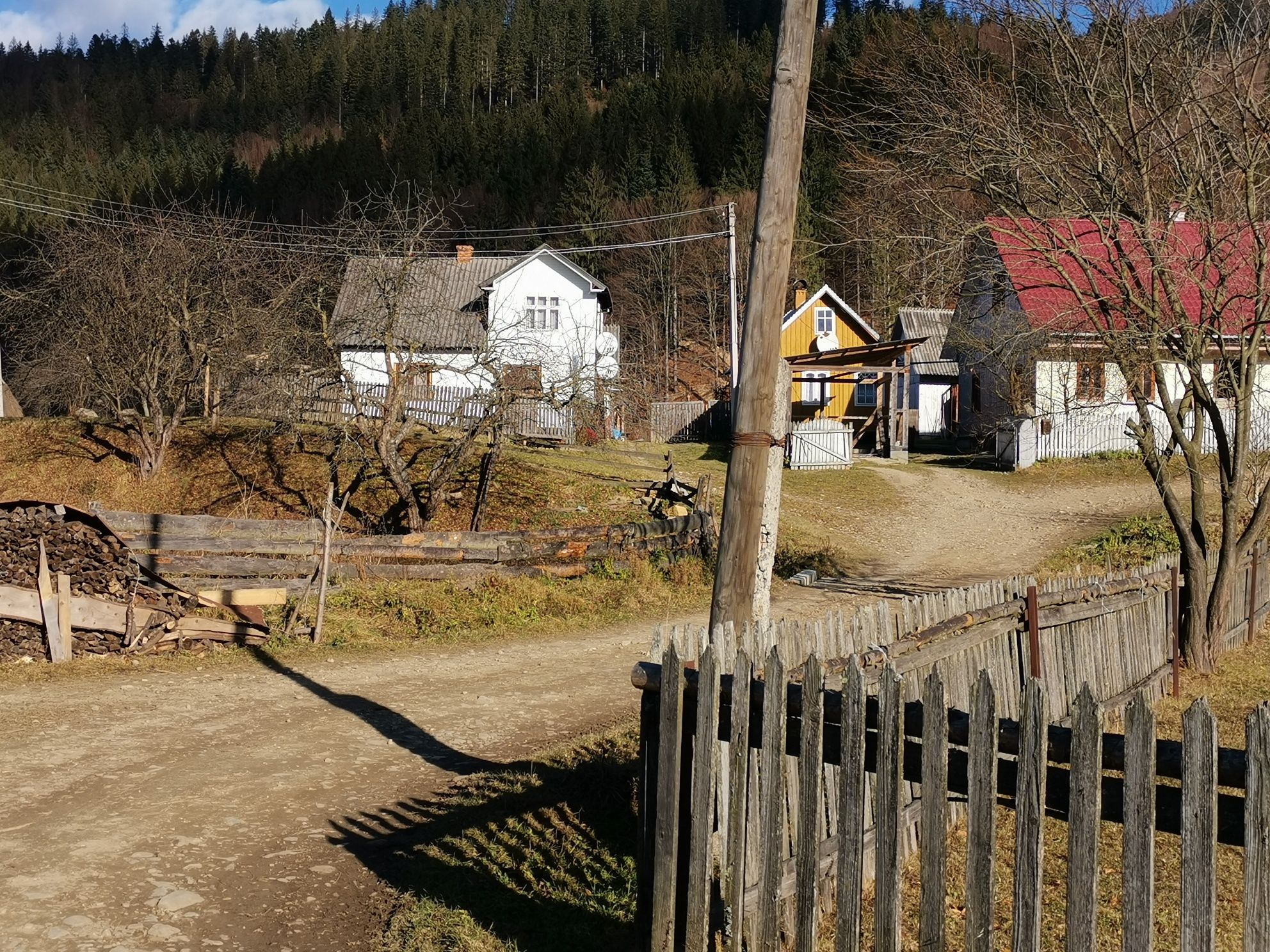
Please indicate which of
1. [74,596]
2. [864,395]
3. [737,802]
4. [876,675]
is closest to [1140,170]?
[876,675]

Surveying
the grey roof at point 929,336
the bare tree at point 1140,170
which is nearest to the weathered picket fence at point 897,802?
the bare tree at point 1140,170

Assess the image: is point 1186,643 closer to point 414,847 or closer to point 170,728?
point 414,847

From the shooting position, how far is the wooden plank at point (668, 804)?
15.8 ft

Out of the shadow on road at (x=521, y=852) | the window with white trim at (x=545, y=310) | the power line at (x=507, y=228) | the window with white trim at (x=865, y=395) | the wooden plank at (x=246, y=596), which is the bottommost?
the shadow on road at (x=521, y=852)

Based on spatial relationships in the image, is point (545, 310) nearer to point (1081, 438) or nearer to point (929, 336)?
point (929, 336)

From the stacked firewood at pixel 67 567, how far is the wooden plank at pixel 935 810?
1071 cm

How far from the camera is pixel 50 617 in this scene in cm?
1211

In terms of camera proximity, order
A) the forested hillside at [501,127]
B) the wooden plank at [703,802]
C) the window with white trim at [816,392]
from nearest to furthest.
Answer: the wooden plank at [703,802] → the window with white trim at [816,392] → the forested hillside at [501,127]

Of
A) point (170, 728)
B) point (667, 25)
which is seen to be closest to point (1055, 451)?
point (170, 728)

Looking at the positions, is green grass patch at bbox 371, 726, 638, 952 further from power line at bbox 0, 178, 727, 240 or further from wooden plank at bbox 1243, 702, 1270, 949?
power line at bbox 0, 178, 727, 240

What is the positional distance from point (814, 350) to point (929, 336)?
15.8 feet

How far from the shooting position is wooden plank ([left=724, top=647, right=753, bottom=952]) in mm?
4559

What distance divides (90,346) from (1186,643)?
69.3ft

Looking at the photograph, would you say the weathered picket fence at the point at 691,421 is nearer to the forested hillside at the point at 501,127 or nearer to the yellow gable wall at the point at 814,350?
the yellow gable wall at the point at 814,350
